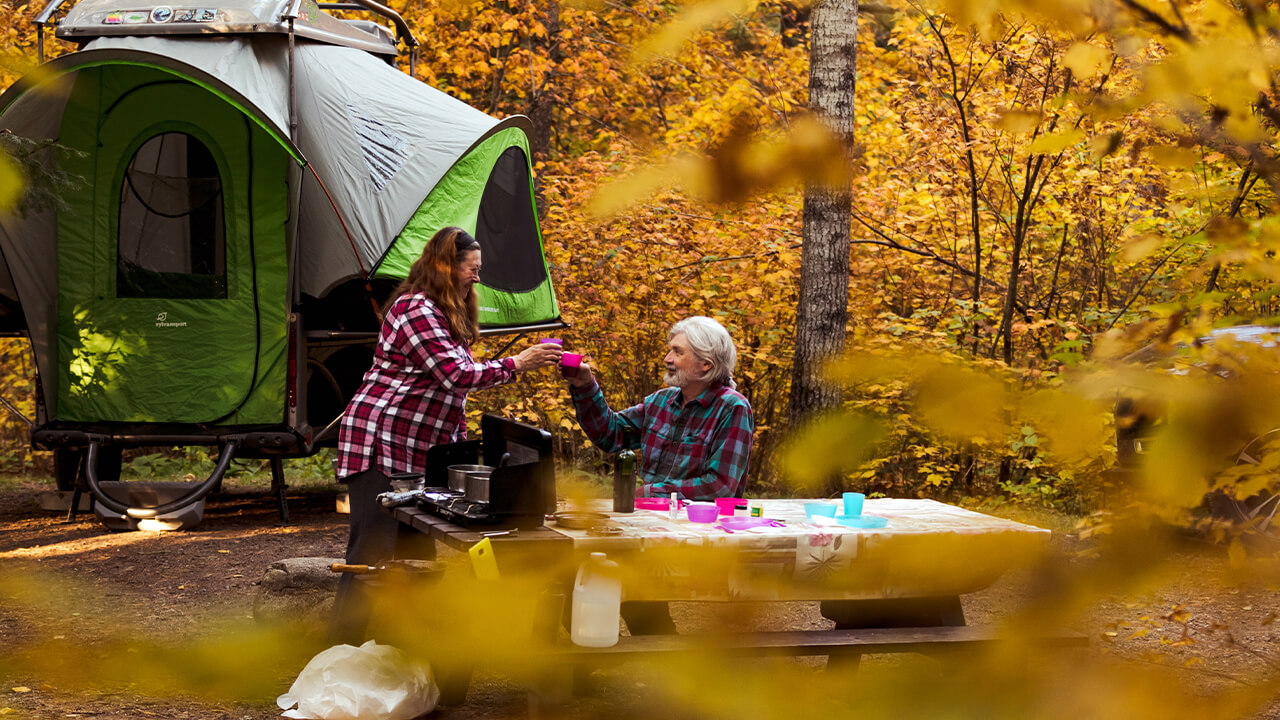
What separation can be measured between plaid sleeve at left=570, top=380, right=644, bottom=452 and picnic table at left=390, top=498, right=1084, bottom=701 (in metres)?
0.61

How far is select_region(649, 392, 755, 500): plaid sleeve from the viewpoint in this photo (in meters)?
4.15

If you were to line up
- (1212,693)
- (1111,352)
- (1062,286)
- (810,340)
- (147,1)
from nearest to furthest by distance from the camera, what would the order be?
(1212,693) → (1111,352) → (810,340) → (147,1) → (1062,286)

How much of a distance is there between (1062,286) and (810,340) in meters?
3.03

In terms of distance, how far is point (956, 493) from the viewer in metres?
7.86

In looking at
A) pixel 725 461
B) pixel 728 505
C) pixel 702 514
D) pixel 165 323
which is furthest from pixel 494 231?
pixel 702 514

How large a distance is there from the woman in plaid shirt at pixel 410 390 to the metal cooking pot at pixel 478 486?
673 mm

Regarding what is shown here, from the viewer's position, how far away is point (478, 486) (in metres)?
3.42

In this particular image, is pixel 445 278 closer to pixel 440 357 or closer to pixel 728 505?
pixel 440 357

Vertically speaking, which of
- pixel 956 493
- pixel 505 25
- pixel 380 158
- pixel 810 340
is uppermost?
pixel 505 25

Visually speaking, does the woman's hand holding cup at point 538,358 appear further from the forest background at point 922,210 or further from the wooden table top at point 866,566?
the wooden table top at point 866,566

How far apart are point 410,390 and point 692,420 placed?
994 mm

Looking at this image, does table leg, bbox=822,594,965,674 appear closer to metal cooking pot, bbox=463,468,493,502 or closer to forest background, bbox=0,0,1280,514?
forest background, bbox=0,0,1280,514

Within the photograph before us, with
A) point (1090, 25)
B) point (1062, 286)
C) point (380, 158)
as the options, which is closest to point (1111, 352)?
point (1090, 25)

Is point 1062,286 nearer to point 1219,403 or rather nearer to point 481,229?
point 481,229
